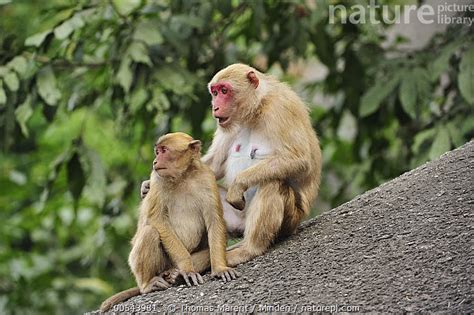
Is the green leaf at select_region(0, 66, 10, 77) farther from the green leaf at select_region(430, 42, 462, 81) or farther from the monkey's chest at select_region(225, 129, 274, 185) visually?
the green leaf at select_region(430, 42, 462, 81)

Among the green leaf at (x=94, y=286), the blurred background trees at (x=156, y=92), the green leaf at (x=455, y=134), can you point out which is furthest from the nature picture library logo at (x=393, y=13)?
the green leaf at (x=94, y=286)

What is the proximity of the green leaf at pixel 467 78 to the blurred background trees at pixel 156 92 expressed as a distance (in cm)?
1

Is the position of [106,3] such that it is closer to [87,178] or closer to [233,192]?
[87,178]

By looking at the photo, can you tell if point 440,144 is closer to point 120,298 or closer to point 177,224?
point 177,224

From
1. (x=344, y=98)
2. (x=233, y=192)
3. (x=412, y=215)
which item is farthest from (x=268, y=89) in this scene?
(x=344, y=98)

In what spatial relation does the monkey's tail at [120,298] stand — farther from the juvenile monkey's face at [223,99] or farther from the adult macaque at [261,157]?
the juvenile monkey's face at [223,99]

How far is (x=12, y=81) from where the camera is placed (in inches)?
373

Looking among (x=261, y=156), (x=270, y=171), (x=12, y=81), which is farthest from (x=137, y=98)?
(x=270, y=171)

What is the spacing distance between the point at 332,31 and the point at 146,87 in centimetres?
349

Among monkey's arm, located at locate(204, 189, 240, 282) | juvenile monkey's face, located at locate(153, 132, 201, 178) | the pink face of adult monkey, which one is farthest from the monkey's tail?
juvenile monkey's face, located at locate(153, 132, 201, 178)

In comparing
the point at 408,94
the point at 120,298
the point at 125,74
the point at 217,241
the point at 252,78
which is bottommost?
the point at 120,298

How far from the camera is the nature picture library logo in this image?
10.4 metres

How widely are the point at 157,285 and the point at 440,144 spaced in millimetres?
3999

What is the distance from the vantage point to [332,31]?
12.7 m
